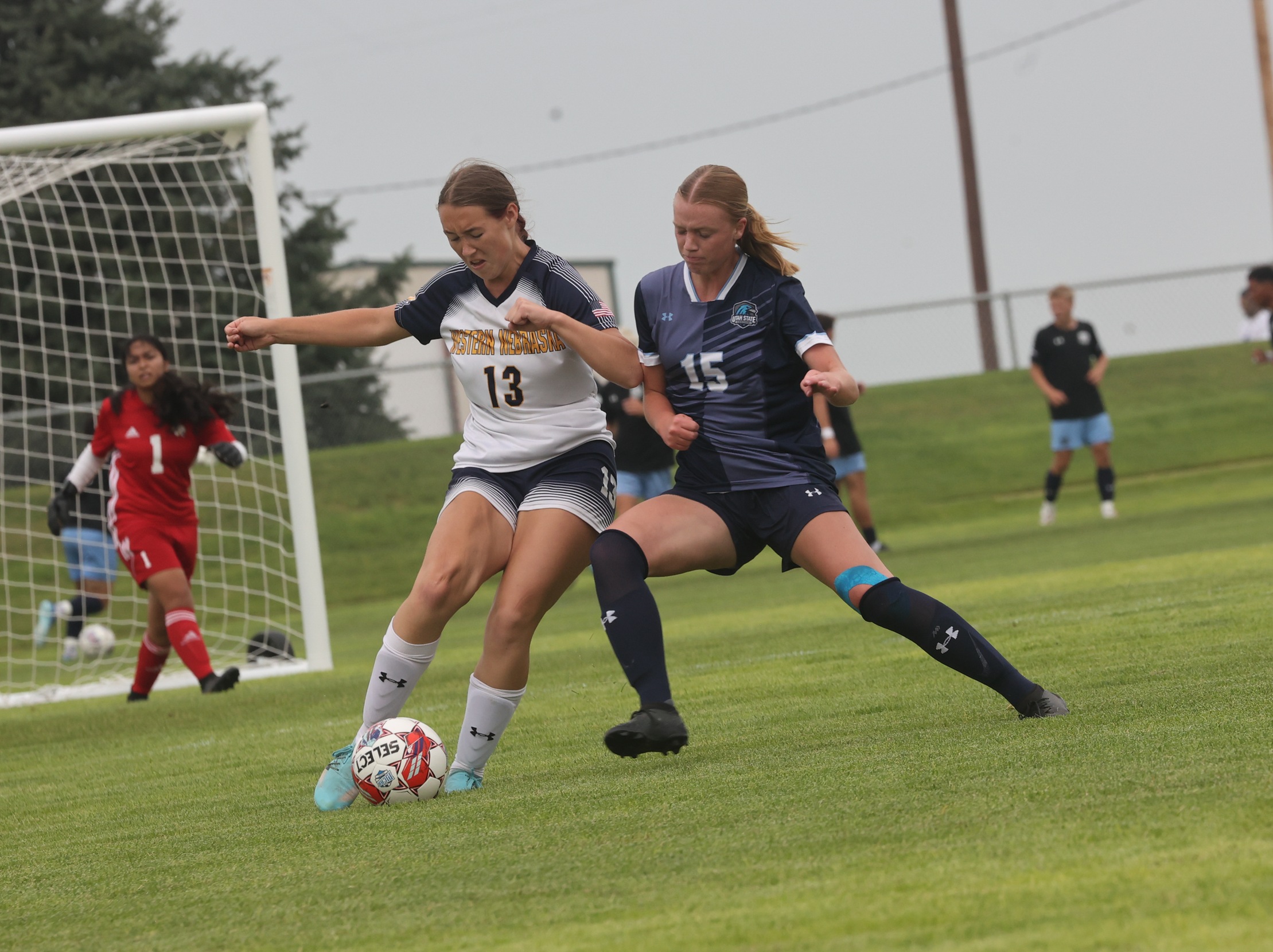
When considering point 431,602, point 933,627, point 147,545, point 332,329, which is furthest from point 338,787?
point 147,545

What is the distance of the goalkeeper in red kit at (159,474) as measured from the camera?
27.2 feet

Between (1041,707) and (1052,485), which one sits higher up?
(1041,707)

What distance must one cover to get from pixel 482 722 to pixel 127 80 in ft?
85.8

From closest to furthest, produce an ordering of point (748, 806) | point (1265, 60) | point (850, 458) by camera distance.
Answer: point (748, 806), point (850, 458), point (1265, 60)

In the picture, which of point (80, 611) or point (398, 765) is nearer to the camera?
point (398, 765)

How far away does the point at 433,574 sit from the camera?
4406mm

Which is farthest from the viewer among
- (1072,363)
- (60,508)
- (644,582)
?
(1072,363)

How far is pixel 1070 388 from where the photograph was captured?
1593 centimetres

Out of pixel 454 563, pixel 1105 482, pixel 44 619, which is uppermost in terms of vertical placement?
pixel 454 563

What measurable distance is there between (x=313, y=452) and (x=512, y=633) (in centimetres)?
1888

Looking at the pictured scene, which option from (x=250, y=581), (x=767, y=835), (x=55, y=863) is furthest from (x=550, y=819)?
(x=250, y=581)

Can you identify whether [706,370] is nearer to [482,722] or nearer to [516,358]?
[516,358]

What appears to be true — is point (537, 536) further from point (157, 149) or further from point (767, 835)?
point (157, 149)

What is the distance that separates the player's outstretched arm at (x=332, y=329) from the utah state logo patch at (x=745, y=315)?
3.34 feet
